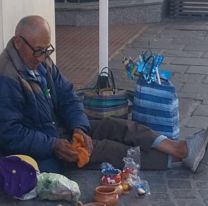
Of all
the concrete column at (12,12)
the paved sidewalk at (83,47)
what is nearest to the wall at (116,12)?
the paved sidewalk at (83,47)

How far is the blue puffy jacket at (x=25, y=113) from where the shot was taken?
Answer: 15.7ft

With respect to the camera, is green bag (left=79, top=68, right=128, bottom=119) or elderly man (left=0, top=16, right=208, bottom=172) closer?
elderly man (left=0, top=16, right=208, bottom=172)

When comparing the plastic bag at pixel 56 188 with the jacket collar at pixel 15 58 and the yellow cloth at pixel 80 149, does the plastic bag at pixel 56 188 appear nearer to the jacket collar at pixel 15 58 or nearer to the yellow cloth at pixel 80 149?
Result: the yellow cloth at pixel 80 149

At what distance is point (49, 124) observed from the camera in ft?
16.5

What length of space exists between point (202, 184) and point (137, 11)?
5.94 m

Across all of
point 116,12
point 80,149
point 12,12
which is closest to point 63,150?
point 80,149

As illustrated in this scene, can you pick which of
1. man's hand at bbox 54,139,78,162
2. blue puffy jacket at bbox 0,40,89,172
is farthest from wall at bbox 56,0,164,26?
man's hand at bbox 54,139,78,162

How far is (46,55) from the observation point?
488cm

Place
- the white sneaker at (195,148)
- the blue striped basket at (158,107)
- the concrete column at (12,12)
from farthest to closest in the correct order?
1. the concrete column at (12,12)
2. the blue striped basket at (158,107)
3. the white sneaker at (195,148)

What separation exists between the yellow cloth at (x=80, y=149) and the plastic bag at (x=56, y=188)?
0.30m

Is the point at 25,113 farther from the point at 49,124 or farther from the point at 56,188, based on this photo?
the point at 56,188

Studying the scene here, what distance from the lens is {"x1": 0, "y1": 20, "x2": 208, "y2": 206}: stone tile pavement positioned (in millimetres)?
4949

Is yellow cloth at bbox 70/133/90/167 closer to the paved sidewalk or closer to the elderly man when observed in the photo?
the elderly man

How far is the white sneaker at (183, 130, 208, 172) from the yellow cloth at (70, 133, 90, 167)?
2.46 feet
